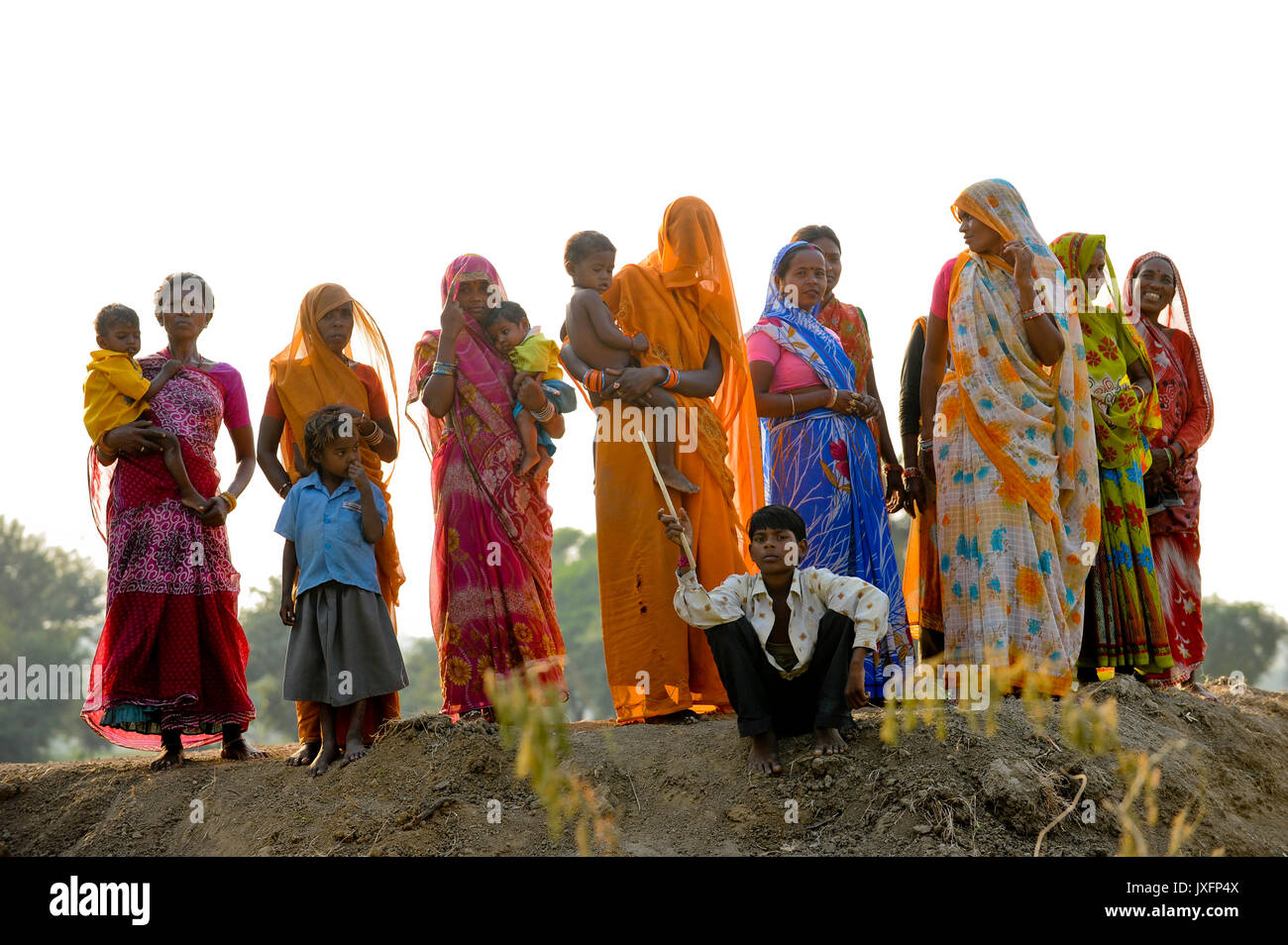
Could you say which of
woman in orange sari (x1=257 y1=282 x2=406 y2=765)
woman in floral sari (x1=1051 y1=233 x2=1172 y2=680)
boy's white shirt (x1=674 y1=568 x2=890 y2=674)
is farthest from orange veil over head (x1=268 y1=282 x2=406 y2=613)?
woman in floral sari (x1=1051 y1=233 x2=1172 y2=680)

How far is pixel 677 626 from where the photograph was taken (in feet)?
18.6

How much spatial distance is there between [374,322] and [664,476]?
1881mm

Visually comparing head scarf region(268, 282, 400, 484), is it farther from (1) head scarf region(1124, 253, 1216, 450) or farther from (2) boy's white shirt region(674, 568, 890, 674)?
(1) head scarf region(1124, 253, 1216, 450)

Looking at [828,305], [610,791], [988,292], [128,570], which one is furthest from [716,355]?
[128,570]

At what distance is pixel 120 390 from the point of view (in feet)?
19.4

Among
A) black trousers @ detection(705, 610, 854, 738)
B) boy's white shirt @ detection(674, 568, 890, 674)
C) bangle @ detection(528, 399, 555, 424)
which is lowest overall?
black trousers @ detection(705, 610, 854, 738)

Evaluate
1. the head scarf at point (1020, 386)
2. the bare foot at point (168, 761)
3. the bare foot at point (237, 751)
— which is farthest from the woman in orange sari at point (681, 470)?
the bare foot at point (168, 761)

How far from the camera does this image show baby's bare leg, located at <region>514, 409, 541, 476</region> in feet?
19.6

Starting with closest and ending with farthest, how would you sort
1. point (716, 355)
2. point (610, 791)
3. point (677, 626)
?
point (610, 791) → point (677, 626) → point (716, 355)

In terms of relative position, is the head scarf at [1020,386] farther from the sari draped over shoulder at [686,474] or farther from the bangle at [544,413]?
the bangle at [544,413]

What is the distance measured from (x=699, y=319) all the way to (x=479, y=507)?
146 centimetres

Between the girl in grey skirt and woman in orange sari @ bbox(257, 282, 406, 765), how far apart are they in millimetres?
310

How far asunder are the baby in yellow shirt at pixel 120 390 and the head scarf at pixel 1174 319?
5.37m
